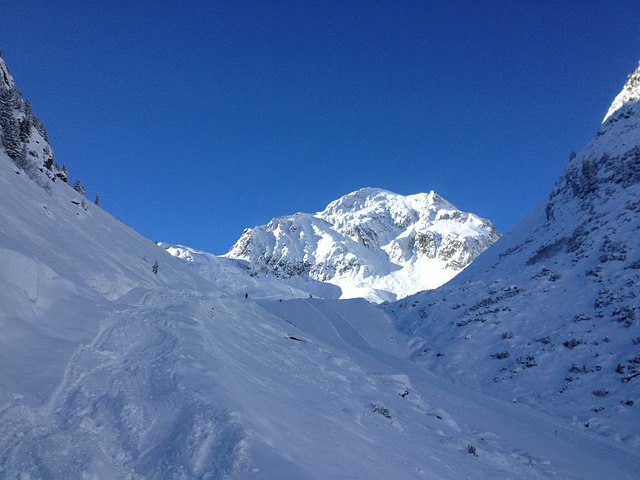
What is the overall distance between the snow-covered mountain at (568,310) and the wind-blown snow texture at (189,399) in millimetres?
647

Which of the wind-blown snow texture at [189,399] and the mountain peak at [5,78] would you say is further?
the mountain peak at [5,78]

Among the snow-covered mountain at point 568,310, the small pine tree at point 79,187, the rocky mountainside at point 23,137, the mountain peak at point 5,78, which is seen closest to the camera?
the snow-covered mountain at point 568,310

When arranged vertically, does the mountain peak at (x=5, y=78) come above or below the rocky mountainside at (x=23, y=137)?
above

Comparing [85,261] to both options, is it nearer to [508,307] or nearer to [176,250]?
[508,307]

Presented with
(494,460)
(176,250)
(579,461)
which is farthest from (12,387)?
(176,250)

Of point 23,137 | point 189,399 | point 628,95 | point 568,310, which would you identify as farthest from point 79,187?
point 628,95

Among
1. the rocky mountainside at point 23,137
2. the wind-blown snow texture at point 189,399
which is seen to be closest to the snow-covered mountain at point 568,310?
the wind-blown snow texture at point 189,399

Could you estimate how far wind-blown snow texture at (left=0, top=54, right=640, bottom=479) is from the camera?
17.6 ft

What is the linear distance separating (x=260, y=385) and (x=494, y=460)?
6349 millimetres

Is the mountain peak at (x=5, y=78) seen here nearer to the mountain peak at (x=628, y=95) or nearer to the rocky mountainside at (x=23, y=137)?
the rocky mountainside at (x=23, y=137)

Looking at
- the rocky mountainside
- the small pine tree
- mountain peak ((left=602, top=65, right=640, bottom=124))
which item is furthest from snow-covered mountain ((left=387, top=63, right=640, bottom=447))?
the small pine tree

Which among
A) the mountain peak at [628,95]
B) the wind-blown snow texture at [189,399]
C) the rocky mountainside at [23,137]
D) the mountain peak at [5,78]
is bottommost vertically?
the wind-blown snow texture at [189,399]

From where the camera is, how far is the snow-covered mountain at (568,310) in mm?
17453

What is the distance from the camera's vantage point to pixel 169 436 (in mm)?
5832
